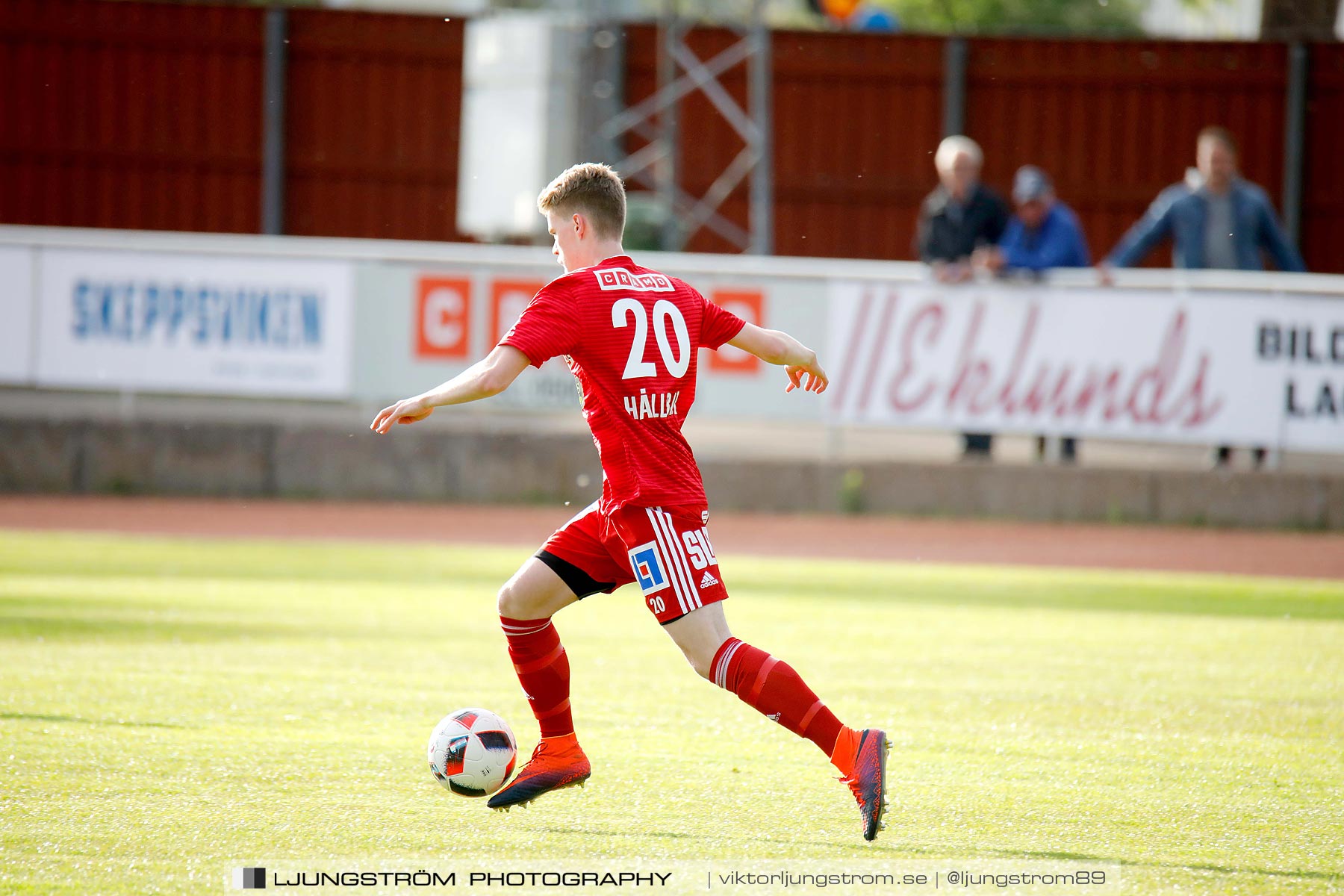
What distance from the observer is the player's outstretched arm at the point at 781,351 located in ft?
17.3

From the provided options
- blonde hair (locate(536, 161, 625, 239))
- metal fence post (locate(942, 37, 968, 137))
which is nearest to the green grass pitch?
blonde hair (locate(536, 161, 625, 239))

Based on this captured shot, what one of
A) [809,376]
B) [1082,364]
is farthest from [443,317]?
[809,376]

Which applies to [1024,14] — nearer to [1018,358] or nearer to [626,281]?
[1018,358]

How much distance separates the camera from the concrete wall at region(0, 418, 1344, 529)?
1401 centimetres

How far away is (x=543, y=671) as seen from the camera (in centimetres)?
524

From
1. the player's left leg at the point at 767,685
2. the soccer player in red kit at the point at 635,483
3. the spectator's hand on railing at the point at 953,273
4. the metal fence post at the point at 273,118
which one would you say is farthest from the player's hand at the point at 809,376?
the metal fence post at the point at 273,118

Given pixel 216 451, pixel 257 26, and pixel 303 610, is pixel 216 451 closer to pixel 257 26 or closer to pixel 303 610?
pixel 303 610

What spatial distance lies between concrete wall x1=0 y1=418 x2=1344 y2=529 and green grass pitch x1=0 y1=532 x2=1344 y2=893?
9.44ft

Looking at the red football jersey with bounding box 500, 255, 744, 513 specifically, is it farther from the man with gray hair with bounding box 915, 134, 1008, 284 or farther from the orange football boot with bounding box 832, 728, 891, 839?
the man with gray hair with bounding box 915, 134, 1008, 284

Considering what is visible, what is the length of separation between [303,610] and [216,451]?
5.93 metres

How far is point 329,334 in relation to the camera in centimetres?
1450

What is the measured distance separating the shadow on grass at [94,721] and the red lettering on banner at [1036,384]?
871 cm

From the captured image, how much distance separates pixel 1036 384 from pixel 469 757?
372 inches

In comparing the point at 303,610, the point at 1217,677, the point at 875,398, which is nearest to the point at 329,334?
the point at 875,398
